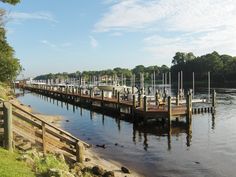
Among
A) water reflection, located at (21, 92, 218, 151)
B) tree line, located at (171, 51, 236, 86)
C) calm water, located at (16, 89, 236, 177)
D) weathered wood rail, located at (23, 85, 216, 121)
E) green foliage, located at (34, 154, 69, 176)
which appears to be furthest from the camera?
tree line, located at (171, 51, 236, 86)

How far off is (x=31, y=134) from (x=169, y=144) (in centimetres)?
1662

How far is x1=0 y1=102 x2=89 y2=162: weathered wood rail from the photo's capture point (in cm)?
1452

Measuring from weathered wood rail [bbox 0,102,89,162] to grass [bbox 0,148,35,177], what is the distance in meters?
0.81

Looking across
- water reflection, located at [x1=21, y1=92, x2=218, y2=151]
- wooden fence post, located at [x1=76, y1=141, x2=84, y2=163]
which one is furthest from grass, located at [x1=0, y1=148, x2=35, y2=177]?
water reflection, located at [x1=21, y1=92, x2=218, y2=151]

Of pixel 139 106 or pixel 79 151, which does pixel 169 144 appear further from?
pixel 79 151

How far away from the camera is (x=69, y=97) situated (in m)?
79.8

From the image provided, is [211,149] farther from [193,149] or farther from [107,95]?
[107,95]

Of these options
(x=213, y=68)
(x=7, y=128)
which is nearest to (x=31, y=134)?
(x=7, y=128)

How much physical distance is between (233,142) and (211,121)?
12.4m

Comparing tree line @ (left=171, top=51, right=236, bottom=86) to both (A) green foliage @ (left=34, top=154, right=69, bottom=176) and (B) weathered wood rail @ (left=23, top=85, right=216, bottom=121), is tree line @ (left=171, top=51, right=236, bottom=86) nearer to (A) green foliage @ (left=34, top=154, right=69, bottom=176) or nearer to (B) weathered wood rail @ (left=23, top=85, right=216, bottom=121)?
(B) weathered wood rail @ (left=23, top=85, right=216, bottom=121)

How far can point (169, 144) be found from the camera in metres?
30.5

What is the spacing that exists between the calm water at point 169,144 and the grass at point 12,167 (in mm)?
10193

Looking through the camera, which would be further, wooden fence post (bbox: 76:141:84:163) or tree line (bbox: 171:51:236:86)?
tree line (bbox: 171:51:236:86)

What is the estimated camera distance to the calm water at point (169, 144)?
22953 mm
